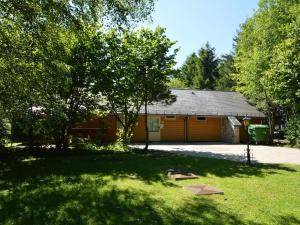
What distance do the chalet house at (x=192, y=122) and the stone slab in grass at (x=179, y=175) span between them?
13.4 metres

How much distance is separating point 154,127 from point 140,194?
17.8 meters

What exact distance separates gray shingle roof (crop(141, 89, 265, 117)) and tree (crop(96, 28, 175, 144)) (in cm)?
623

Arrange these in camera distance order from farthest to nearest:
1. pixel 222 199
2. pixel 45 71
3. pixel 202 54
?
1. pixel 202 54
2. pixel 45 71
3. pixel 222 199

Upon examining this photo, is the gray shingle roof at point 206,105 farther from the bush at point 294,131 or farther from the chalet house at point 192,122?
the bush at point 294,131

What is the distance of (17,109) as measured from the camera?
14266 mm

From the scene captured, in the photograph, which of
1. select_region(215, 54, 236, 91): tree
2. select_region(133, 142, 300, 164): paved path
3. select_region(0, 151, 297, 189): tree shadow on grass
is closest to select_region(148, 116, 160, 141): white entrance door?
select_region(133, 142, 300, 164): paved path

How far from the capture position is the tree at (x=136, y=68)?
17078 mm

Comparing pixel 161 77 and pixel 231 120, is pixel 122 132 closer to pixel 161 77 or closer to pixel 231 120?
pixel 161 77

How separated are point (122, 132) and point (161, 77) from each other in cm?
423

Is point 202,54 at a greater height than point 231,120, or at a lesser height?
greater

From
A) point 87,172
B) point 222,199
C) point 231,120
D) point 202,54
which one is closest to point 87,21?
point 87,172

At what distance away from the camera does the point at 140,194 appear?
823 centimetres

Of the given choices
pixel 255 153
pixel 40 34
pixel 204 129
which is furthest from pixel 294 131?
pixel 40 34

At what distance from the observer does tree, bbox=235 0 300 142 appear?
21.2 m
